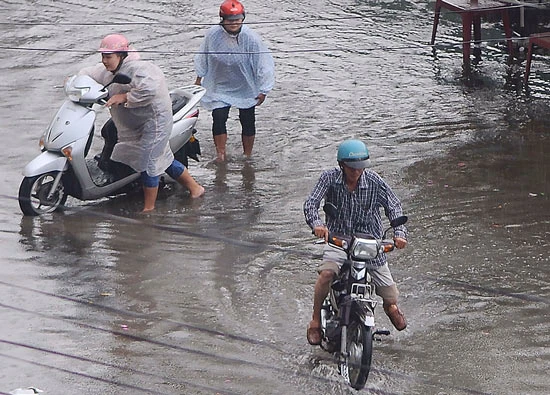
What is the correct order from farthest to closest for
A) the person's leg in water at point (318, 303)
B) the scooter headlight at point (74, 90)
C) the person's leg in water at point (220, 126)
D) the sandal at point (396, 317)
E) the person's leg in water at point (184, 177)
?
1. the person's leg in water at point (220, 126)
2. the person's leg in water at point (184, 177)
3. the scooter headlight at point (74, 90)
4. the sandal at point (396, 317)
5. the person's leg in water at point (318, 303)

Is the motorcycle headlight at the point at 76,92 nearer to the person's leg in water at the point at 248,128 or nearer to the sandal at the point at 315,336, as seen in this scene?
the person's leg in water at the point at 248,128

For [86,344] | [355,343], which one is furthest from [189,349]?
[355,343]

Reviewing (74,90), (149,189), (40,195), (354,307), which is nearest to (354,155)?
(354,307)

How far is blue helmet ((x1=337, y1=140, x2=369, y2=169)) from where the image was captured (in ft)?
20.0

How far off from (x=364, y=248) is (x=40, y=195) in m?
3.85

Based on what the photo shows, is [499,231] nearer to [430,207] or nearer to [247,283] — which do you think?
[430,207]

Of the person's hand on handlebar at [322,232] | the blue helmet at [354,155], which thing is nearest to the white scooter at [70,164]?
the blue helmet at [354,155]

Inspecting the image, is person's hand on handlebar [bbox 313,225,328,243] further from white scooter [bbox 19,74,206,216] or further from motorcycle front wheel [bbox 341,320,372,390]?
white scooter [bbox 19,74,206,216]

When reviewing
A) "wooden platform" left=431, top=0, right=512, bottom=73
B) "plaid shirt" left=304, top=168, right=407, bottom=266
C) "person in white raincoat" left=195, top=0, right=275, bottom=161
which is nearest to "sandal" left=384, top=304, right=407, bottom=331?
"plaid shirt" left=304, top=168, right=407, bottom=266

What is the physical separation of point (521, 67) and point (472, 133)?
2.87 meters

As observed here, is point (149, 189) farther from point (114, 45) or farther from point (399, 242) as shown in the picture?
point (399, 242)

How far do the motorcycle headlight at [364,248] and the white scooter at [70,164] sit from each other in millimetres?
3386

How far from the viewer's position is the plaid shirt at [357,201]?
247 inches

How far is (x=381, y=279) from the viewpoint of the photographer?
6371mm
